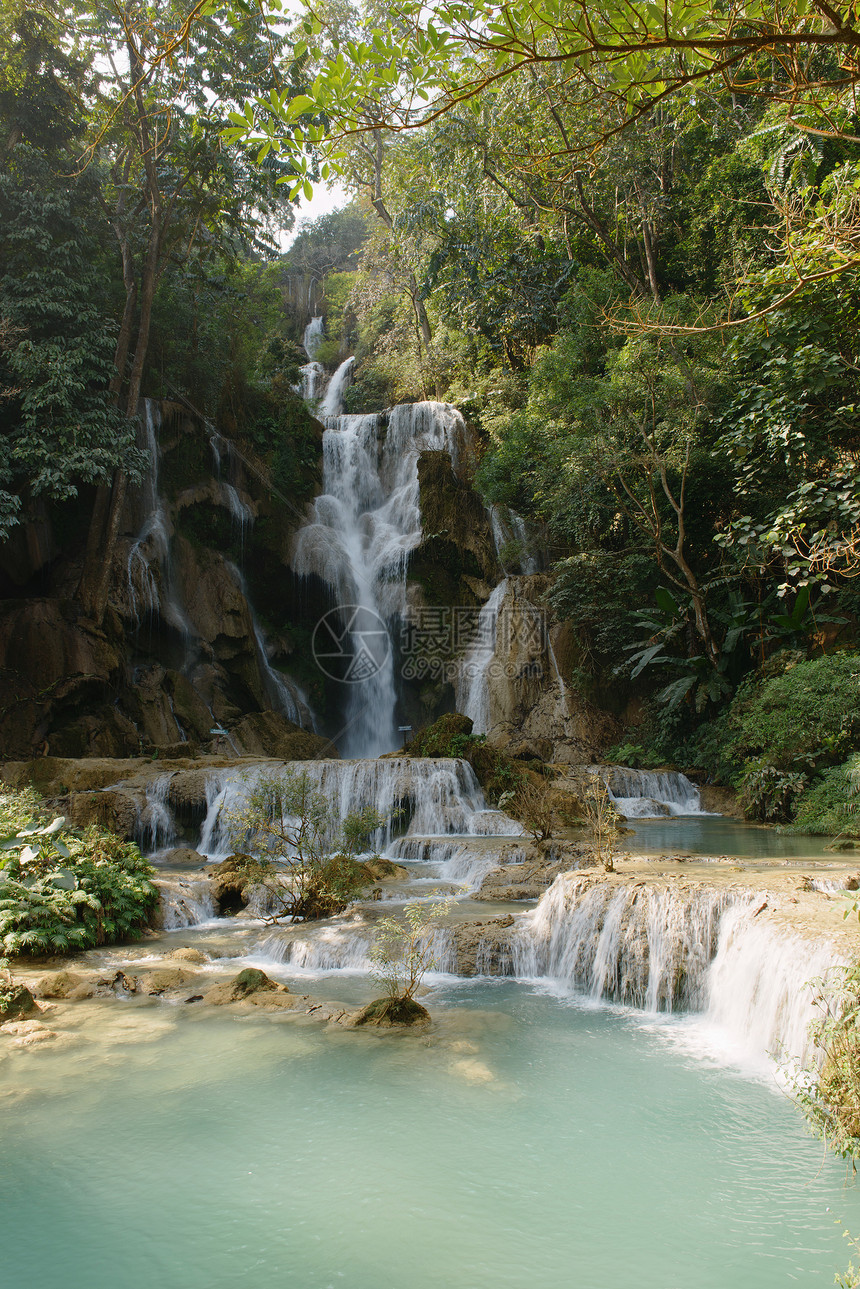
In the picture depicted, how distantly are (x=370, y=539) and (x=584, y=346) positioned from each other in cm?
740

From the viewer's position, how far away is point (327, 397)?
100.0 ft

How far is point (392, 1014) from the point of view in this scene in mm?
5746

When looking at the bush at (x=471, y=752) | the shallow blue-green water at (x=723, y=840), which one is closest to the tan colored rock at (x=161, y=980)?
the shallow blue-green water at (x=723, y=840)

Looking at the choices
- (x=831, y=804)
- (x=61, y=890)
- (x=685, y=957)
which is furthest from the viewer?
(x=831, y=804)

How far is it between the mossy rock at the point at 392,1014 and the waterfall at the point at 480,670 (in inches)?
495

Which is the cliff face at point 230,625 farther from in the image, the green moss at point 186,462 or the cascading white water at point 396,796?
the cascading white water at point 396,796

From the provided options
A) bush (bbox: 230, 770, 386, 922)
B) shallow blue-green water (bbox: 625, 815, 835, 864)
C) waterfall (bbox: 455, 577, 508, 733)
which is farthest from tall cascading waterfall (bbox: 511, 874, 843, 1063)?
waterfall (bbox: 455, 577, 508, 733)

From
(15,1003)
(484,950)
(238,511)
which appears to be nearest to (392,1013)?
(484,950)

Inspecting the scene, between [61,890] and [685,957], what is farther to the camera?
[61,890]

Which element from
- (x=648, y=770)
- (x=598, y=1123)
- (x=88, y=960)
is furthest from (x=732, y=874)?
(x=648, y=770)

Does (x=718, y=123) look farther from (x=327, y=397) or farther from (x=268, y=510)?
(x=327, y=397)

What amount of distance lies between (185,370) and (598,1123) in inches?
793

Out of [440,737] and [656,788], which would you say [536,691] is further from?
[440,737]

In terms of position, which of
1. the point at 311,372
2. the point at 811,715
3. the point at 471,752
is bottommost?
the point at 471,752
